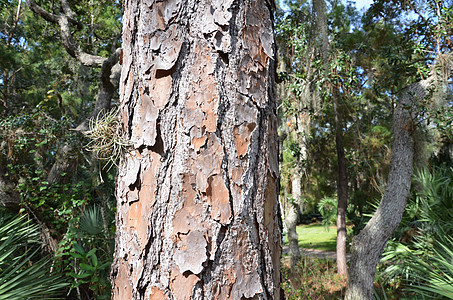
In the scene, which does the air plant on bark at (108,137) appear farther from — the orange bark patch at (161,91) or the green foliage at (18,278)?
the green foliage at (18,278)

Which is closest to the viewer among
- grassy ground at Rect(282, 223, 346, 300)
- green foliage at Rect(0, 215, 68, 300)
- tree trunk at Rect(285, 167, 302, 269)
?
green foliage at Rect(0, 215, 68, 300)

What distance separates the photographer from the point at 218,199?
0.86 m

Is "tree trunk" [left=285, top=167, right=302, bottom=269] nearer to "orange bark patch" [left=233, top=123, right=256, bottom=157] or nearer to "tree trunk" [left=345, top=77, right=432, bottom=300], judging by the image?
"tree trunk" [left=345, top=77, right=432, bottom=300]

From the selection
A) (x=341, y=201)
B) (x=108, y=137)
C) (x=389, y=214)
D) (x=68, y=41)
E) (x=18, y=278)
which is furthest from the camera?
(x=341, y=201)

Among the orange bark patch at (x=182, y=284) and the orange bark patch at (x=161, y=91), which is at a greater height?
the orange bark patch at (x=161, y=91)

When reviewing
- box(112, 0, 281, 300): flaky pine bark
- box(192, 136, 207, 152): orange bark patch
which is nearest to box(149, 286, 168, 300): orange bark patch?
box(112, 0, 281, 300): flaky pine bark

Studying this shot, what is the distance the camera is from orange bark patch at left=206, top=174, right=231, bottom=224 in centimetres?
86

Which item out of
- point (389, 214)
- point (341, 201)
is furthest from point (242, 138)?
point (341, 201)

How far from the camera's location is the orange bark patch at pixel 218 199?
858mm

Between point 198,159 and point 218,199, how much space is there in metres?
0.12

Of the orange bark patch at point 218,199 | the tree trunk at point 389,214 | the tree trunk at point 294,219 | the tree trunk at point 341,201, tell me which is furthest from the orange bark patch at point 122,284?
the tree trunk at point 341,201

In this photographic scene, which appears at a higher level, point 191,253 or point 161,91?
point 161,91

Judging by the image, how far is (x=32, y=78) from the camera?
33.2 feet

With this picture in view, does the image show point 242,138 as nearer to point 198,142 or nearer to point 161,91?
point 198,142
